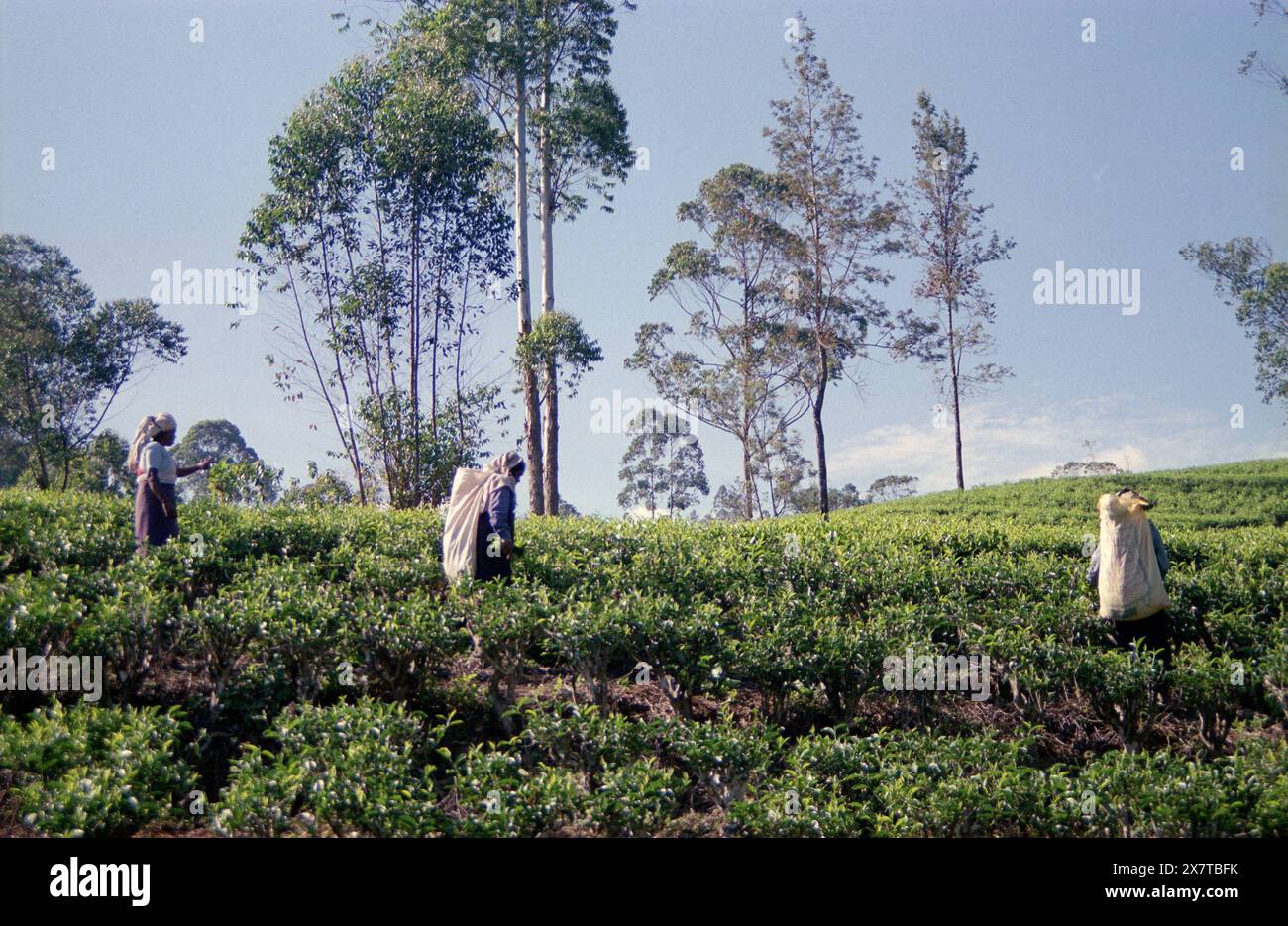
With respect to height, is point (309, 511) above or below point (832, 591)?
above

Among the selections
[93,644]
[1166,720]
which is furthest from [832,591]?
[93,644]

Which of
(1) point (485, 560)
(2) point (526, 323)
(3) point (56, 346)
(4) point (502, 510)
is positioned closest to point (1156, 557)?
(4) point (502, 510)

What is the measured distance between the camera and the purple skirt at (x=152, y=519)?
9055 mm

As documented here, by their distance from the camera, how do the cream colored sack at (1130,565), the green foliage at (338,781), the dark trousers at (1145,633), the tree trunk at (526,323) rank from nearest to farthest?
1. the green foliage at (338,781)
2. the cream colored sack at (1130,565)
3. the dark trousers at (1145,633)
4. the tree trunk at (526,323)

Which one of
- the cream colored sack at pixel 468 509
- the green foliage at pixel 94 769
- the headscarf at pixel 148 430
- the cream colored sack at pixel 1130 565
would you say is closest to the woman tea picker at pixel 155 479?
the headscarf at pixel 148 430

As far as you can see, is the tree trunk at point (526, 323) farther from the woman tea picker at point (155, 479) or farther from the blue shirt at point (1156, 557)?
the blue shirt at point (1156, 557)

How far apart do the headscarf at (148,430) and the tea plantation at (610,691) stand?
36.7 inches

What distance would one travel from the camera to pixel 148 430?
8.91 meters

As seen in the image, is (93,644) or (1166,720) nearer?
(93,644)

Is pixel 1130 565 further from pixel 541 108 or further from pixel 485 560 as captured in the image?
pixel 541 108

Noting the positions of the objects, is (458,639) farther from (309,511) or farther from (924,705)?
(309,511)
